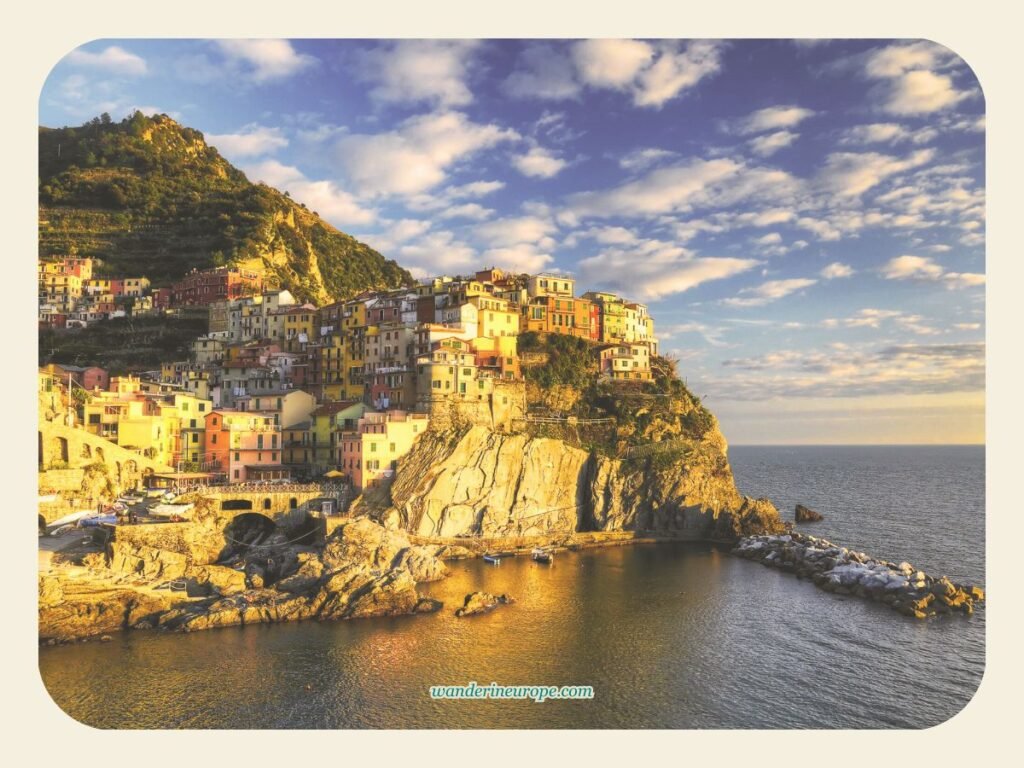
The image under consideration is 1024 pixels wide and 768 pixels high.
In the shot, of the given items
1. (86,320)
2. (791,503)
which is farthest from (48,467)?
(791,503)

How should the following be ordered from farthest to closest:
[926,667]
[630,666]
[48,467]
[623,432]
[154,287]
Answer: [154,287] → [623,432] → [48,467] → [926,667] → [630,666]

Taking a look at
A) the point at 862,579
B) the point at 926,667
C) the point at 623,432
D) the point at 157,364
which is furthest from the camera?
the point at 157,364

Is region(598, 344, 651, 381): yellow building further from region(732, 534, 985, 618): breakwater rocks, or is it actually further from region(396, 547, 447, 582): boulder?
region(396, 547, 447, 582): boulder

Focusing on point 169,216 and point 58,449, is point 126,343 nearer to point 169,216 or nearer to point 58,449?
point 169,216

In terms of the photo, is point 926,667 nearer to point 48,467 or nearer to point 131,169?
point 48,467

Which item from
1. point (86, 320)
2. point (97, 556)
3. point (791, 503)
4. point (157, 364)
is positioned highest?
point (86, 320)

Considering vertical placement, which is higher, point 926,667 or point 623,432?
→ point 623,432

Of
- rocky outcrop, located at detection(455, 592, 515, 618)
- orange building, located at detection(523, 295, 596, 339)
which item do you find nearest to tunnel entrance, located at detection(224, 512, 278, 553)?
rocky outcrop, located at detection(455, 592, 515, 618)

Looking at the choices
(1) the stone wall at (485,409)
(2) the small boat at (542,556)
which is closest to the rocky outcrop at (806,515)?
(1) the stone wall at (485,409)
